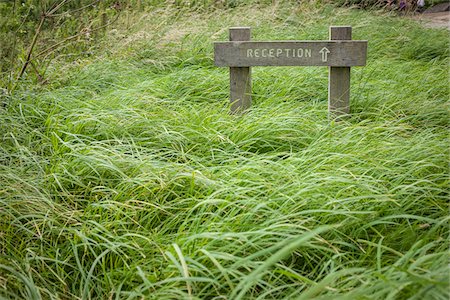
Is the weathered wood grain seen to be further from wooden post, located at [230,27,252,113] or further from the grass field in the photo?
the grass field

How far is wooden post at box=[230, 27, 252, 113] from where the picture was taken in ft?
15.2

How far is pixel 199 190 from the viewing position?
3.07 metres

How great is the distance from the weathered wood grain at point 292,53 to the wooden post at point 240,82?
0.24 feet

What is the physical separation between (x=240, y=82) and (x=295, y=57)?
1.51ft

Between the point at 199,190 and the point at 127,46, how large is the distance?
3.88 metres

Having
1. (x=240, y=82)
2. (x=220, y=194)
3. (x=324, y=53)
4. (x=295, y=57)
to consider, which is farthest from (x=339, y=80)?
(x=220, y=194)

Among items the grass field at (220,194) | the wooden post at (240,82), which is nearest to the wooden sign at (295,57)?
the wooden post at (240,82)

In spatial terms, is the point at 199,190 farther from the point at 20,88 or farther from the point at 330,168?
the point at 20,88

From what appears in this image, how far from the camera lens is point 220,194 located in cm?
294

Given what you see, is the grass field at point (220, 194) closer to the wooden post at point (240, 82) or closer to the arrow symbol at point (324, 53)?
the wooden post at point (240, 82)

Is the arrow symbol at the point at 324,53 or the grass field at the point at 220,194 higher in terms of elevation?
the arrow symbol at the point at 324,53

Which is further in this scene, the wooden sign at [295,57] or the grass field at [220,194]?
the wooden sign at [295,57]

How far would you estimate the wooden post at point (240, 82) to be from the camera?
4.63m

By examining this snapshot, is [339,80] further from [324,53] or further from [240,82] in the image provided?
[240,82]
